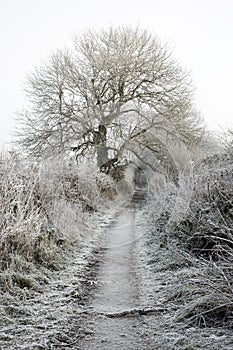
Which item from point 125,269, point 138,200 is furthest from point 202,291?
point 138,200

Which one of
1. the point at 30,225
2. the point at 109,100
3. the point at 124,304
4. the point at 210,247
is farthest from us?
the point at 109,100

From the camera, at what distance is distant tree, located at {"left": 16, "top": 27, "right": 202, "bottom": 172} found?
2269cm

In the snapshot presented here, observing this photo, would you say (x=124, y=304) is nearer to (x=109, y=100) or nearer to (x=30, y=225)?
(x=30, y=225)

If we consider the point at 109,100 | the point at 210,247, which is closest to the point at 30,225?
the point at 210,247

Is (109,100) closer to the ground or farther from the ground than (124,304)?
farther from the ground

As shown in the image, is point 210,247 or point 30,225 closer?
point 210,247

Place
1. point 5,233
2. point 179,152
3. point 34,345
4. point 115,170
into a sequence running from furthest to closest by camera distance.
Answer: point 115,170
point 179,152
point 5,233
point 34,345

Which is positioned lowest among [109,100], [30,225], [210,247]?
[210,247]

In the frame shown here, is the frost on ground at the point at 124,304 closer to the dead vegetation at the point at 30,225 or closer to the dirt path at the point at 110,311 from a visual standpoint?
the dirt path at the point at 110,311

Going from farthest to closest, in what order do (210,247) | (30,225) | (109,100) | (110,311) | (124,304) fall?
(109,100) < (30,225) < (210,247) < (124,304) < (110,311)

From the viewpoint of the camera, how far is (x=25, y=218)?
6.89 meters

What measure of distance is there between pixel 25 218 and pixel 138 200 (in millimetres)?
15521

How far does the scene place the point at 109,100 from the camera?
23391 millimetres

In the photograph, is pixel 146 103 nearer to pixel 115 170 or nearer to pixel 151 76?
pixel 151 76
